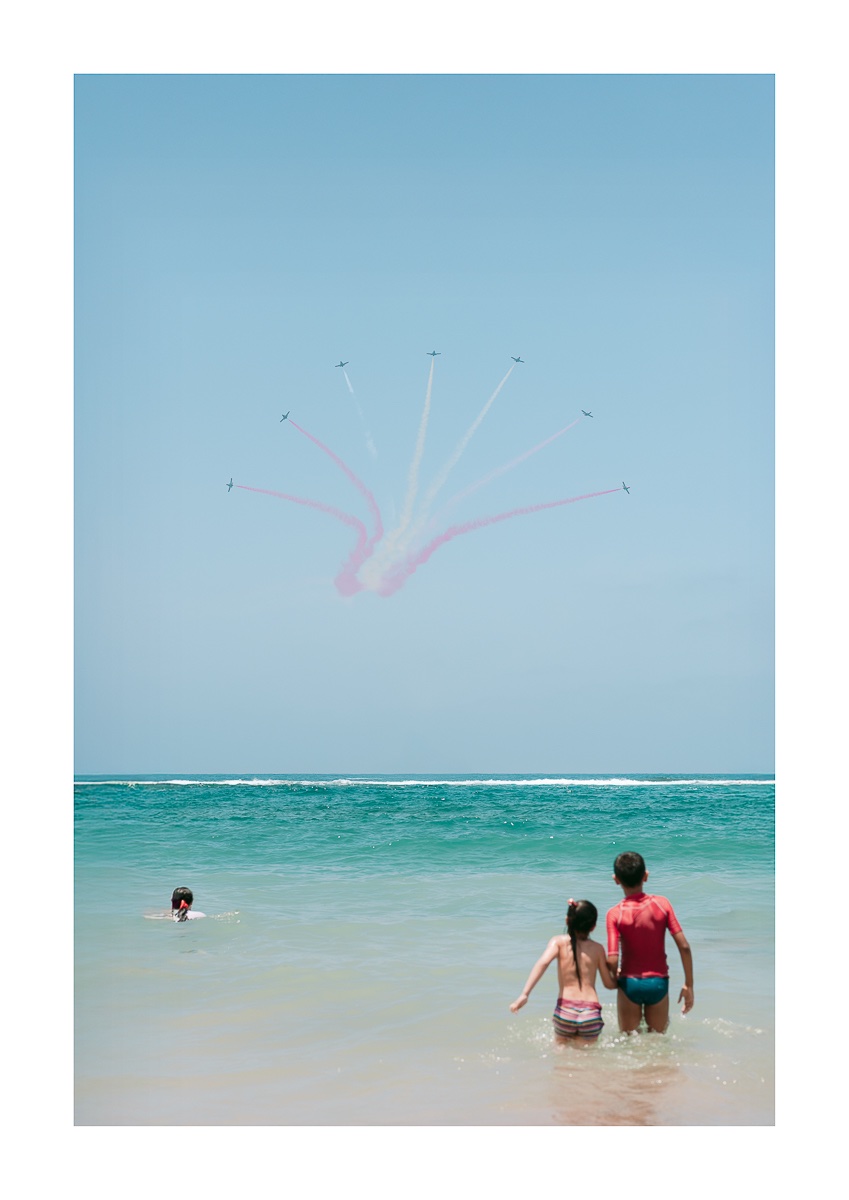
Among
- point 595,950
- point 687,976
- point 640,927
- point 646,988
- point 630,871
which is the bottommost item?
point 646,988

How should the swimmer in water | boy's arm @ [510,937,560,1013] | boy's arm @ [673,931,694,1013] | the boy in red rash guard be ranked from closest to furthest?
boy's arm @ [510,937,560,1013]
boy's arm @ [673,931,694,1013]
the boy in red rash guard
the swimmer in water

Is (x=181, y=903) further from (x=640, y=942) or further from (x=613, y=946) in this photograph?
(x=640, y=942)

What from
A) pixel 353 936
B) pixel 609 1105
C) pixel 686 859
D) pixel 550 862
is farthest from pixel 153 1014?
pixel 686 859

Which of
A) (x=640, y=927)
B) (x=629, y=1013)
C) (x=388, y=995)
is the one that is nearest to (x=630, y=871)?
(x=640, y=927)

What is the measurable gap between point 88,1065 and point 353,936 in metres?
4.27

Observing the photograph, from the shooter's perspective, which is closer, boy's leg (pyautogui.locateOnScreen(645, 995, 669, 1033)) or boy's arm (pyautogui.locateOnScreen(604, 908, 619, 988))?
boy's arm (pyautogui.locateOnScreen(604, 908, 619, 988))

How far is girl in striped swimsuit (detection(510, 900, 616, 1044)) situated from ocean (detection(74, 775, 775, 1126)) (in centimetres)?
16

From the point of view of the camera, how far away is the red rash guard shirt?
641cm

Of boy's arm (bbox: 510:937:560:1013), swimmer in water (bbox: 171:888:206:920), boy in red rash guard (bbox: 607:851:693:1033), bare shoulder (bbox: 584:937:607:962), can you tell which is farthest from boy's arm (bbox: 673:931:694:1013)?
swimmer in water (bbox: 171:888:206:920)

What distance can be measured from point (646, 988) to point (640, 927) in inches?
16.8

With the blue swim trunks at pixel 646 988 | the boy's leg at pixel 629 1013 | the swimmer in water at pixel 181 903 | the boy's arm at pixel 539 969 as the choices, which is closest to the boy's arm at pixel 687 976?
the blue swim trunks at pixel 646 988

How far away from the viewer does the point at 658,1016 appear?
6.62 meters

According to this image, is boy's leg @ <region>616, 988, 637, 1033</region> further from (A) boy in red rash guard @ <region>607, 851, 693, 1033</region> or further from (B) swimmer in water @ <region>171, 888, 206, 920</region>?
(B) swimmer in water @ <region>171, 888, 206, 920</region>

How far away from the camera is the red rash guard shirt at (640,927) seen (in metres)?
6.41
